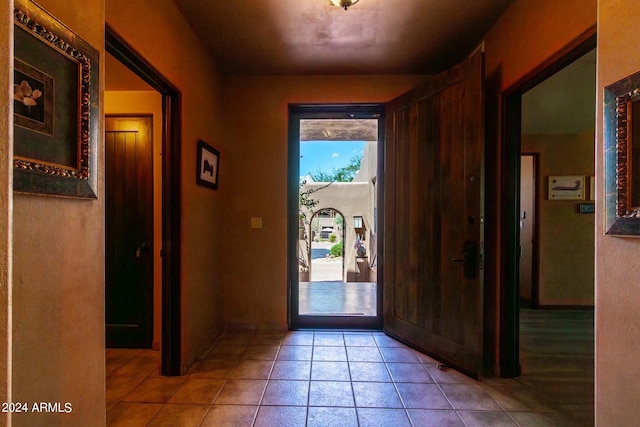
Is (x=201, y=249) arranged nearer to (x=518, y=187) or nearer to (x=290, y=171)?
(x=290, y=171)

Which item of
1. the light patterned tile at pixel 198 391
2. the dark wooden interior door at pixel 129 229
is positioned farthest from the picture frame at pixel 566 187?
the dark wooden interior door at pixel 129 229

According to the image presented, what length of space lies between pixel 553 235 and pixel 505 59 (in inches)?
116

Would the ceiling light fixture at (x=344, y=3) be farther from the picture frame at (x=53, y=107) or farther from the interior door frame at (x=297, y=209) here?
the picture frame at (x=53, y=107)

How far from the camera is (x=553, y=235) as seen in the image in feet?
12.8

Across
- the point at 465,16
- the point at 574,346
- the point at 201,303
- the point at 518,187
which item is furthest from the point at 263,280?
the point at 574,346

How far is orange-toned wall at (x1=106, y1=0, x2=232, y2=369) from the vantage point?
1.66 meters

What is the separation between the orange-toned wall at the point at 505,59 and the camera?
5.15 ft

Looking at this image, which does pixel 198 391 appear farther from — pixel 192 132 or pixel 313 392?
pixel 192 132

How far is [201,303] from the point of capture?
2428 millimetres

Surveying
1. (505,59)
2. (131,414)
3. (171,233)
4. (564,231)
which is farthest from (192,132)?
(564,231)

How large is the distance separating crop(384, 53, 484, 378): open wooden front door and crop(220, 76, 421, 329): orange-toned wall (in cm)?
102

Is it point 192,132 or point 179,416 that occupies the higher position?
point 192,132

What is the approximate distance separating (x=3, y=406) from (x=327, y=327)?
2.63 metres

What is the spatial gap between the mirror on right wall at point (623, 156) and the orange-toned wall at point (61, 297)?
1.87 m
